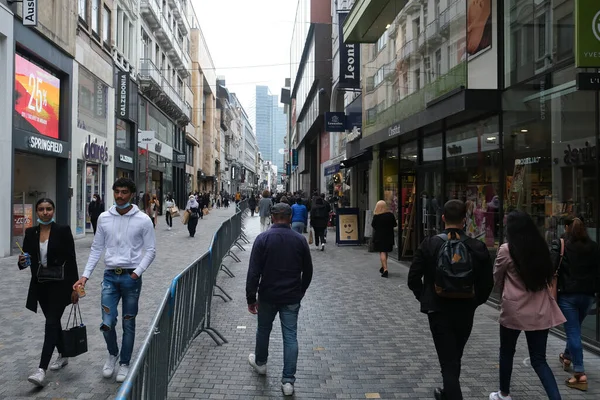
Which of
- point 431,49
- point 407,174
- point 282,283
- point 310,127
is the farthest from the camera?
point 310,127

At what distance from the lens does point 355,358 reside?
5.81 metres

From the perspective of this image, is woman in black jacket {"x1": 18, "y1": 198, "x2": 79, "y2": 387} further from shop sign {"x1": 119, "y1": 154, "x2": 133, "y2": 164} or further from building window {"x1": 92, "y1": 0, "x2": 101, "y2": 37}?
shop sign {"x1": 119, "y1": 154, "x2": 133, "y2": 164}

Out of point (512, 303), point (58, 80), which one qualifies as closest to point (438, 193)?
point (512, 303)

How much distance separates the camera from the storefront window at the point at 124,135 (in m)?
25.7

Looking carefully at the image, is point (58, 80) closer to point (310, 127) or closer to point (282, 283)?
point (282, 283)

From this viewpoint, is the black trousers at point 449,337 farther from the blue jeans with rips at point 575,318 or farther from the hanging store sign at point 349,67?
the hanging store sign at point 349,67

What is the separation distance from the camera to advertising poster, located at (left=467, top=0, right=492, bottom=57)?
899 cm

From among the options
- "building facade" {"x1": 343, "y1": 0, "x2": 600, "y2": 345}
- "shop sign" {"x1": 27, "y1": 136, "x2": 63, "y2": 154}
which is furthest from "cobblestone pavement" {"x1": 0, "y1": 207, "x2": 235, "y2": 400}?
"building facade" {"x1": 343, "y1": 0, "x2": 600, "y2": 345}

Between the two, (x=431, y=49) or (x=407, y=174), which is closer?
(x=431, y=49)

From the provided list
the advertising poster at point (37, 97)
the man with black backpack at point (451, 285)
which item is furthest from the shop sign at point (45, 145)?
the man with black backpack at point (451, 285)

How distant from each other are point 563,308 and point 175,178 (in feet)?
134

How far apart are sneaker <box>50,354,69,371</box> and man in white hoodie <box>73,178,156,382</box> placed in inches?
20.4

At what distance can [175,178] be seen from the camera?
43.6 meters

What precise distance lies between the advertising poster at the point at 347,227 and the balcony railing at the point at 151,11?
19782mm
